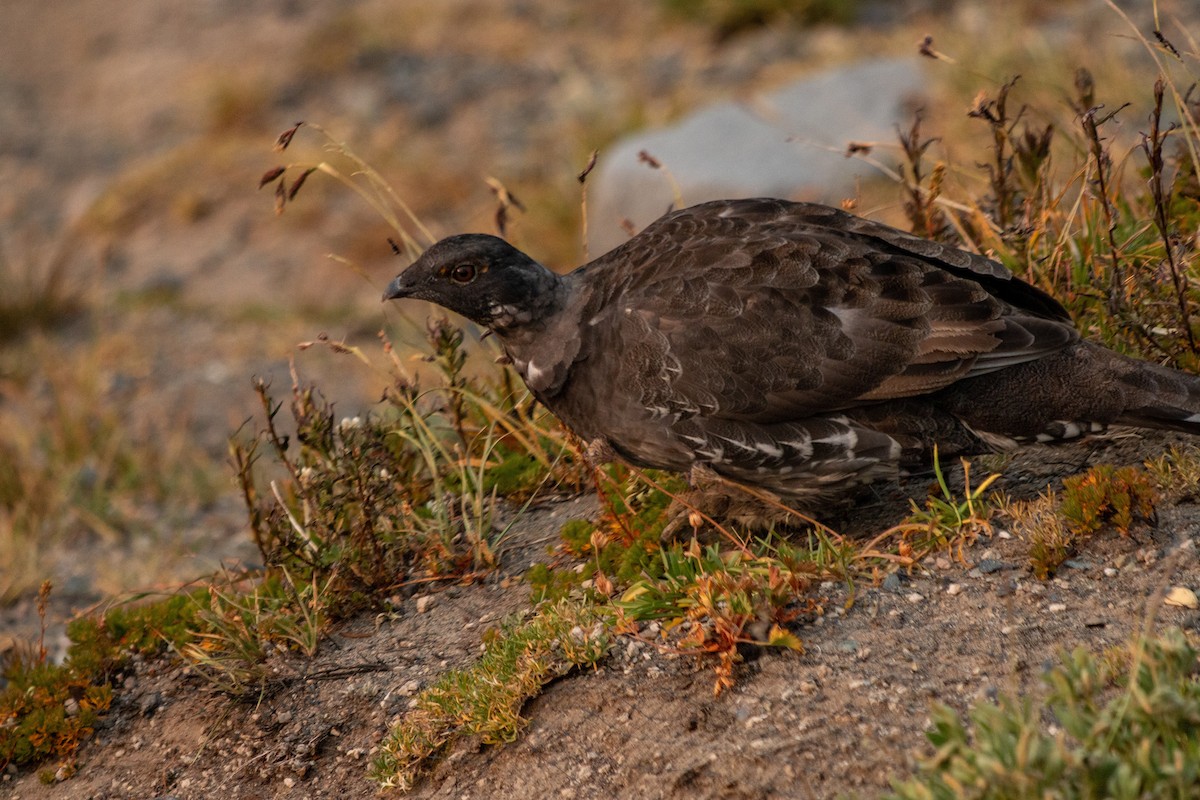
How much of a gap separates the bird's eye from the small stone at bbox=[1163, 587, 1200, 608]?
281cm

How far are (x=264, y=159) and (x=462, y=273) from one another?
11.3 m

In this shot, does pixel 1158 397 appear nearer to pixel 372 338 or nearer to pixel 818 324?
pixel 818 324

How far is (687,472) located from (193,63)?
54.1 feet

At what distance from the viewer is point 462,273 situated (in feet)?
17.0

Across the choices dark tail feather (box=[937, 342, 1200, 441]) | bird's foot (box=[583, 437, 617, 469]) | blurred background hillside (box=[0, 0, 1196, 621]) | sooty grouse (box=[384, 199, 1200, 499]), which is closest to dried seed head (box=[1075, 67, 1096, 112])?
blurred background hillside (box=[0, 0, 1196, 621])

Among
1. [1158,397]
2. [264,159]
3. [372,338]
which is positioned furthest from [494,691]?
[264,159]

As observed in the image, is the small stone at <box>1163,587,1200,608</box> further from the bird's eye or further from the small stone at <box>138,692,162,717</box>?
the small stone at <box>138,692,162,717</box>

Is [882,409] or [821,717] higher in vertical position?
[882,409]

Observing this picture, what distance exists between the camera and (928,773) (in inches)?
133

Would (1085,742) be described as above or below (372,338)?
below

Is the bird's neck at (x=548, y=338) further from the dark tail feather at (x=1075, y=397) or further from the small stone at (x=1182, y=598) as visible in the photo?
the small stone at (x=1182, y=598)

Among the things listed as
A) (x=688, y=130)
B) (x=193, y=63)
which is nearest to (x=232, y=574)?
(x=688, y=130)

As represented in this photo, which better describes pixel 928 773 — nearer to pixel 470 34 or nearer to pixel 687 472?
pixel 687 472

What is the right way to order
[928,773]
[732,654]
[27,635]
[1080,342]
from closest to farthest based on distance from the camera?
[928,773] < [732,654] < [1080,342] < [27,635]
